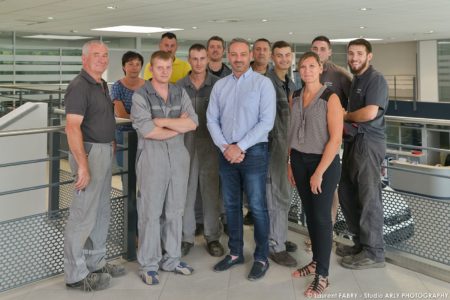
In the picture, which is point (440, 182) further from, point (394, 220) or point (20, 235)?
point (20, 235)

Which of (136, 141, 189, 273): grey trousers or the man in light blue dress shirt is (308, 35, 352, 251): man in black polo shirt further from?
(136, 141, 189, 273): grey trousers

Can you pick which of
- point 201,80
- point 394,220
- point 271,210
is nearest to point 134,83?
point 201,80

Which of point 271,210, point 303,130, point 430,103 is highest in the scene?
point 430,103

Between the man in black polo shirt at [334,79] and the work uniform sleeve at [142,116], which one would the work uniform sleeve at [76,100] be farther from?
the man in black polo shirt at [334,79]

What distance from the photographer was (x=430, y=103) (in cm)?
1766

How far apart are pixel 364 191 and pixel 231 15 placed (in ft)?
26.1

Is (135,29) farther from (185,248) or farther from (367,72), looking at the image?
(367,72)

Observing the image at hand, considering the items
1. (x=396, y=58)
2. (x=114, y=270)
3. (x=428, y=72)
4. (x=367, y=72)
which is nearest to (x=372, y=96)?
(x=367, y=72)

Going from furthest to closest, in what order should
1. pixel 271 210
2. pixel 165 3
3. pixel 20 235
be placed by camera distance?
pixel 165 3
pixel 271 210
pixel 20 235

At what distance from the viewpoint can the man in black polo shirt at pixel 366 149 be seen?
299 cm

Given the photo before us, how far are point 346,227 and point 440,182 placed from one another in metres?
3.86

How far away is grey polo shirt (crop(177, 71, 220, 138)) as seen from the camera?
3.32 m

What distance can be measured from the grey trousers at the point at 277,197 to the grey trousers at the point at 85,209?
3.72ft

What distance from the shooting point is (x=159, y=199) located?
9.61ft
